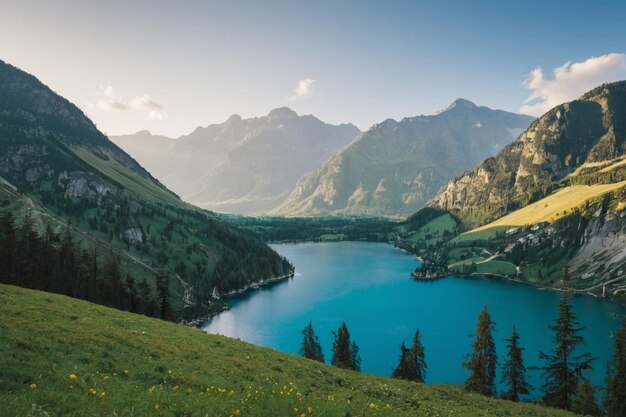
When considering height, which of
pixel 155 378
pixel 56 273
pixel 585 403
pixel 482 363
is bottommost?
pixel 585 403

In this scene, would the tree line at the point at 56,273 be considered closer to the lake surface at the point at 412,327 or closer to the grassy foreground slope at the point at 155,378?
the grassy foreground slope at the point at 155,378

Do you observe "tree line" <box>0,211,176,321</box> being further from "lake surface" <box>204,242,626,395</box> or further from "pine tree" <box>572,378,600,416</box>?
"pine tree" <box>572,378,600,416</box>

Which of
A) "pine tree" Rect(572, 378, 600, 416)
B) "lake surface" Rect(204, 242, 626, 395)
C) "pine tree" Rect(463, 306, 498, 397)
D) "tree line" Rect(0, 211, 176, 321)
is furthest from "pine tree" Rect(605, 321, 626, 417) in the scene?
"tree line" Rect(0, 211, 176, 321)

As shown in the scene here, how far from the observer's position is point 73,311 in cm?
4034

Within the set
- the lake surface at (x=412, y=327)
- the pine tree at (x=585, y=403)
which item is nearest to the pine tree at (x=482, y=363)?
the pine tree at (x=585, y=403)

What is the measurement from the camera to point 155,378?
2480 centimetres

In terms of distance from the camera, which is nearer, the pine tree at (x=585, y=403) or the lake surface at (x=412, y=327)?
the pine tree at (x=585, y=403)

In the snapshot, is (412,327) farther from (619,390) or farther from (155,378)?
(155,378)

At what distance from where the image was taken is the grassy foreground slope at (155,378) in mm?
17413

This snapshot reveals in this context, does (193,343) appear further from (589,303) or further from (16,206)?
(589,303)

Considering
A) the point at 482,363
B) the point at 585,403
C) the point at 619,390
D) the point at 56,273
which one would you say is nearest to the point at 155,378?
the point at 482,363

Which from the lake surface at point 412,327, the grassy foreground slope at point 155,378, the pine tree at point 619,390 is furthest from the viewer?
the lake surface at point 412,327

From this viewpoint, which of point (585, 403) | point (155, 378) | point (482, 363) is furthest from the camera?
point (482, 363)

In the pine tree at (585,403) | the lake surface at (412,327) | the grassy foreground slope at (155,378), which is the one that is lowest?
the lake surface at (412,327)
